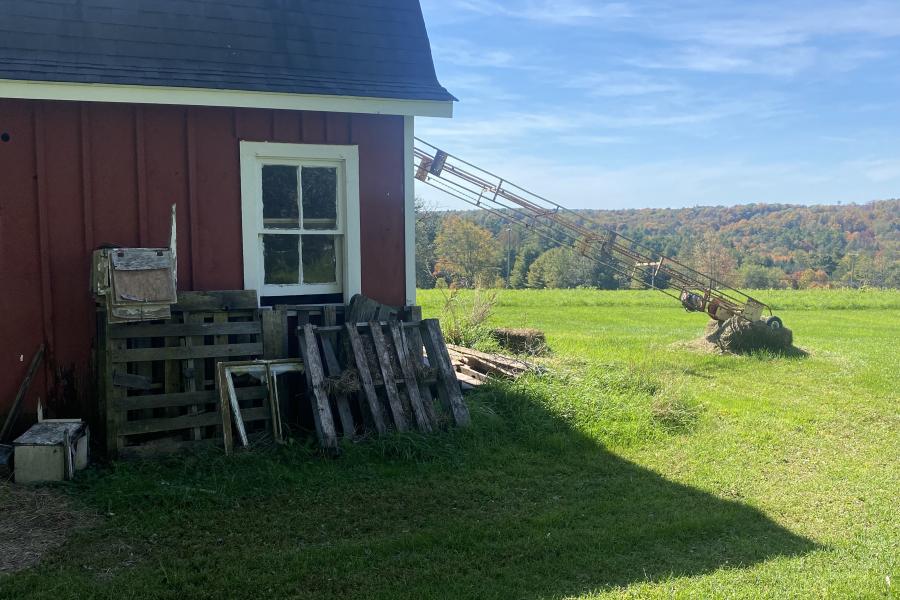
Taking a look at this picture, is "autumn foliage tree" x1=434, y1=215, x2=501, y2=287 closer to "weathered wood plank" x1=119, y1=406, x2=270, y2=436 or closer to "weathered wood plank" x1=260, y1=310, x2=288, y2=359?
"weathered wood plank" x1=260, y1=310, x2=288, y2=359

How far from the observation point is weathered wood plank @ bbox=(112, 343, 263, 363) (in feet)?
19.9

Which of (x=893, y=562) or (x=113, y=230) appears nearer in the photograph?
(x=893, y=562)

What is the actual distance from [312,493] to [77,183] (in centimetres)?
346

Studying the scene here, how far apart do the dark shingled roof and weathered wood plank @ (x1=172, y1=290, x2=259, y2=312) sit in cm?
182

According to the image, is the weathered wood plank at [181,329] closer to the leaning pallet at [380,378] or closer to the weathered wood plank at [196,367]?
the weathered wood plank at [196,367]

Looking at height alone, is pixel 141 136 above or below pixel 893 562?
above

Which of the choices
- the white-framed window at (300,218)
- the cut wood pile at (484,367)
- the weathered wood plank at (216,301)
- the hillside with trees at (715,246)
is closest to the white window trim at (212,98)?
the white-framed window at (300,218)

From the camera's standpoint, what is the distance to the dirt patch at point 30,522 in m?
4.34

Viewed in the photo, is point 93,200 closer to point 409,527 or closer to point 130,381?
point 130,381

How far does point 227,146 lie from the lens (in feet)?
22.4

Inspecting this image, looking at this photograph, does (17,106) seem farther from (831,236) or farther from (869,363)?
(831,236)

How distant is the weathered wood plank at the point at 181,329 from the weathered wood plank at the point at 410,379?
1.25 metres

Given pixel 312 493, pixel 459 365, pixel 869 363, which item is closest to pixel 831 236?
pixel 869 363

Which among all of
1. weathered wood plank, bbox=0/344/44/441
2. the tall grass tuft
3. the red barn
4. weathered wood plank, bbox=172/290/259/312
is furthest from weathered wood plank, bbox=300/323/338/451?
the tall grass tuft
